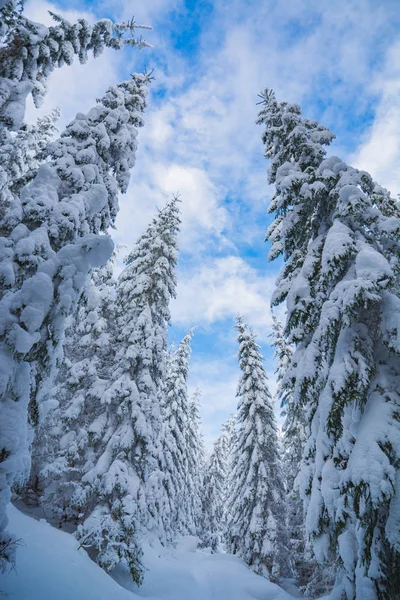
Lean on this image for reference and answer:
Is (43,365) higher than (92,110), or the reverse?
(92,110)

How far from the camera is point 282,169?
925 cm

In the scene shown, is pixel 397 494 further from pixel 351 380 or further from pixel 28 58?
pixel 28 58

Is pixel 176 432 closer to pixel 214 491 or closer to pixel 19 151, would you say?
pixel 214 491

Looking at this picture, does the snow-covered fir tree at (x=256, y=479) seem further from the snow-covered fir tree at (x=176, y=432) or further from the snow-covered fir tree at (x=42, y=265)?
the snow-covered fir tree at (x=42, y=265)

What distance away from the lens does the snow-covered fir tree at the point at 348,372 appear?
489cm

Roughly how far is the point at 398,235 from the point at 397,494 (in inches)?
194

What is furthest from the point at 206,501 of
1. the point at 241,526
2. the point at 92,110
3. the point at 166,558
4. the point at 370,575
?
the point at 92,110

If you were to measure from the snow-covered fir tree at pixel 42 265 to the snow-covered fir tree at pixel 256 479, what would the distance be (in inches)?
683

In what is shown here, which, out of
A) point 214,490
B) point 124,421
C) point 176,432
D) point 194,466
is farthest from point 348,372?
point 214,490

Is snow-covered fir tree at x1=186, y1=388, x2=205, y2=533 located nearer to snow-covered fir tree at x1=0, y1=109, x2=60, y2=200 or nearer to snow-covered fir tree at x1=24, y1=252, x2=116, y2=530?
snow-covered fir tree at x1=24, y1=252, x2=116, y2=530

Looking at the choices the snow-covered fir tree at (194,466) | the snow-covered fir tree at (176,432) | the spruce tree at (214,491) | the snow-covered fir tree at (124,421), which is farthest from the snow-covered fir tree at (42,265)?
the spruce tree at (214,491)

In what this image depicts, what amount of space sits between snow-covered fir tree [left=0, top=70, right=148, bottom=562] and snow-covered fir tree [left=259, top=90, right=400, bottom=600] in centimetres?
485

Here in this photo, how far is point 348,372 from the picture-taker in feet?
19.0

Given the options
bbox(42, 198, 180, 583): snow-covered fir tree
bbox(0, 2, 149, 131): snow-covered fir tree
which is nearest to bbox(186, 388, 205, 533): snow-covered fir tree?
bbox(42, 198, 180, 583): snow-covered fir tree
